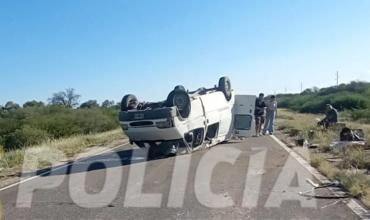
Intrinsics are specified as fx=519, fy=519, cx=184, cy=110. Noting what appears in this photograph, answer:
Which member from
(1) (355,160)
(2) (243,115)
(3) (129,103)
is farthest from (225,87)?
(1) (355,160)

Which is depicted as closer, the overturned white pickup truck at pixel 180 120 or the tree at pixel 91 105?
the overturned white pickup truck at pixel 180 120

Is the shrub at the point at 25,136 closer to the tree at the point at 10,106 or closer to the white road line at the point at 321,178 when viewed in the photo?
the white road line at the point at 321,178

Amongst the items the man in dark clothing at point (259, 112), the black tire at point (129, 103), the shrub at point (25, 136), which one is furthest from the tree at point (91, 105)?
the black tire at point (129, 103)

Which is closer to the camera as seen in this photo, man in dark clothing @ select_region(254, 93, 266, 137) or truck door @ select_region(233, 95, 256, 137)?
truck door @ select_region(233, 95, 256, 137)

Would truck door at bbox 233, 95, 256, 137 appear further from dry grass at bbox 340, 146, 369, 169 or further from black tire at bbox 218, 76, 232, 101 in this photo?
dry grass at bbox 340, 146, 369, 169

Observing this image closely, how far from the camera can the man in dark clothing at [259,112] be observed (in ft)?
64.5

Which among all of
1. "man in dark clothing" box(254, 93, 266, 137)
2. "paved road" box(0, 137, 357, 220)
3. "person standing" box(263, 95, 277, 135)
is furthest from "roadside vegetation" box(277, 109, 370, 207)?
"person standing" box(263, 95, 277, 135)

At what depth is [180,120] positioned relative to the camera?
47.7ft

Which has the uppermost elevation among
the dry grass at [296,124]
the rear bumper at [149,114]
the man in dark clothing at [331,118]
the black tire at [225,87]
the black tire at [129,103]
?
the black tire at [225,87]

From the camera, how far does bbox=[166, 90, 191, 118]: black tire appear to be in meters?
14.7

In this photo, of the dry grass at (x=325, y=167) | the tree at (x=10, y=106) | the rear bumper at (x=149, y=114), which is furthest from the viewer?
the tree at (x=10, y=106)

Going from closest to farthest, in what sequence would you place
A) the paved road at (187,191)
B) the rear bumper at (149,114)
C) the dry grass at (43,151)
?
the paved road at (187,191) < the rear bumper at (149,114) < the dry grass at (43,151)

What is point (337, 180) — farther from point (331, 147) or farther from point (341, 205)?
point (331, 147)

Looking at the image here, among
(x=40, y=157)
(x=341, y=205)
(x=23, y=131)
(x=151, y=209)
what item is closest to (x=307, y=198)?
(x=341, y=205)
